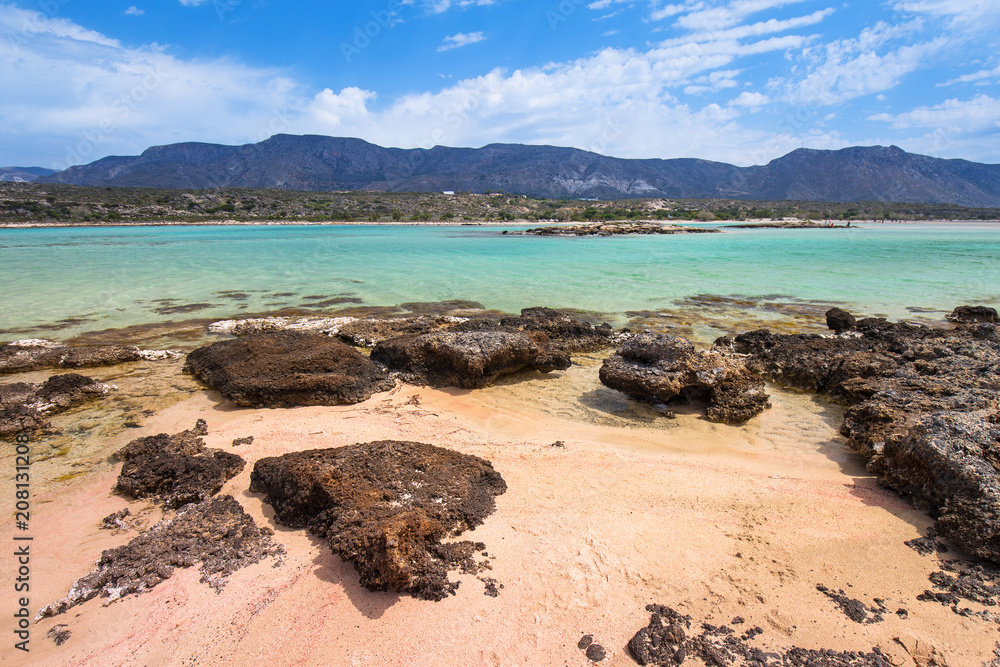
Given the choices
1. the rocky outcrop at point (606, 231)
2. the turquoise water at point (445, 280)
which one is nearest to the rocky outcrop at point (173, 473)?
the turquoise water at point (445, 280)

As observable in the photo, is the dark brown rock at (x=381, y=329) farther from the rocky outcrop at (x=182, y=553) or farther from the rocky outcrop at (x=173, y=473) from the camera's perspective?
the rocky outcrop at (x=182, y=553)

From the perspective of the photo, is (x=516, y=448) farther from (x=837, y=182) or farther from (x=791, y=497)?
(x=837, y=182)

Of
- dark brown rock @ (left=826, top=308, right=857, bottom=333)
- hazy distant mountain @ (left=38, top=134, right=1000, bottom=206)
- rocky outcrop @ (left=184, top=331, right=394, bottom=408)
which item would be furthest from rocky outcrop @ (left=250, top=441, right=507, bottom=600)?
hazy distant mountain @ (left=38, top=134, right=1000, bottom=206)

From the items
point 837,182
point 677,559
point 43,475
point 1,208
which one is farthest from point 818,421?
point 837,182

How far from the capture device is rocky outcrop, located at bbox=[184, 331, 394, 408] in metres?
5.61

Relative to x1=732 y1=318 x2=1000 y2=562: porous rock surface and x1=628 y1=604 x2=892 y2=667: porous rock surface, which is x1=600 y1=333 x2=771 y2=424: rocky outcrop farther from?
x1=628 y1=604 x2=892 y2=667: porous rock surface

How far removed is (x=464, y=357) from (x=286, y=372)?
231cm

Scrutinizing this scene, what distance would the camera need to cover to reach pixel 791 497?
12.5ft

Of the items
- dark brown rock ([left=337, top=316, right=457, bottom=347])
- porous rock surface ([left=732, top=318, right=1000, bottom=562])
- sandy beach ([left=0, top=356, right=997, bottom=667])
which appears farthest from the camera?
dark brown rock ([left=337, top=316, right=457, bottom=347])

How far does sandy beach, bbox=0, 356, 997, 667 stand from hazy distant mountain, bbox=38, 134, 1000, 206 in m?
154

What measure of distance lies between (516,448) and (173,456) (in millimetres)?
3116

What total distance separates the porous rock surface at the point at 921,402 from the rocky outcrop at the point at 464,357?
11.8ft

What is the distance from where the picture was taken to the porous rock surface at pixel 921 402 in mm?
3314

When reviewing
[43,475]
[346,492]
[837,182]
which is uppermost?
[837,182]
